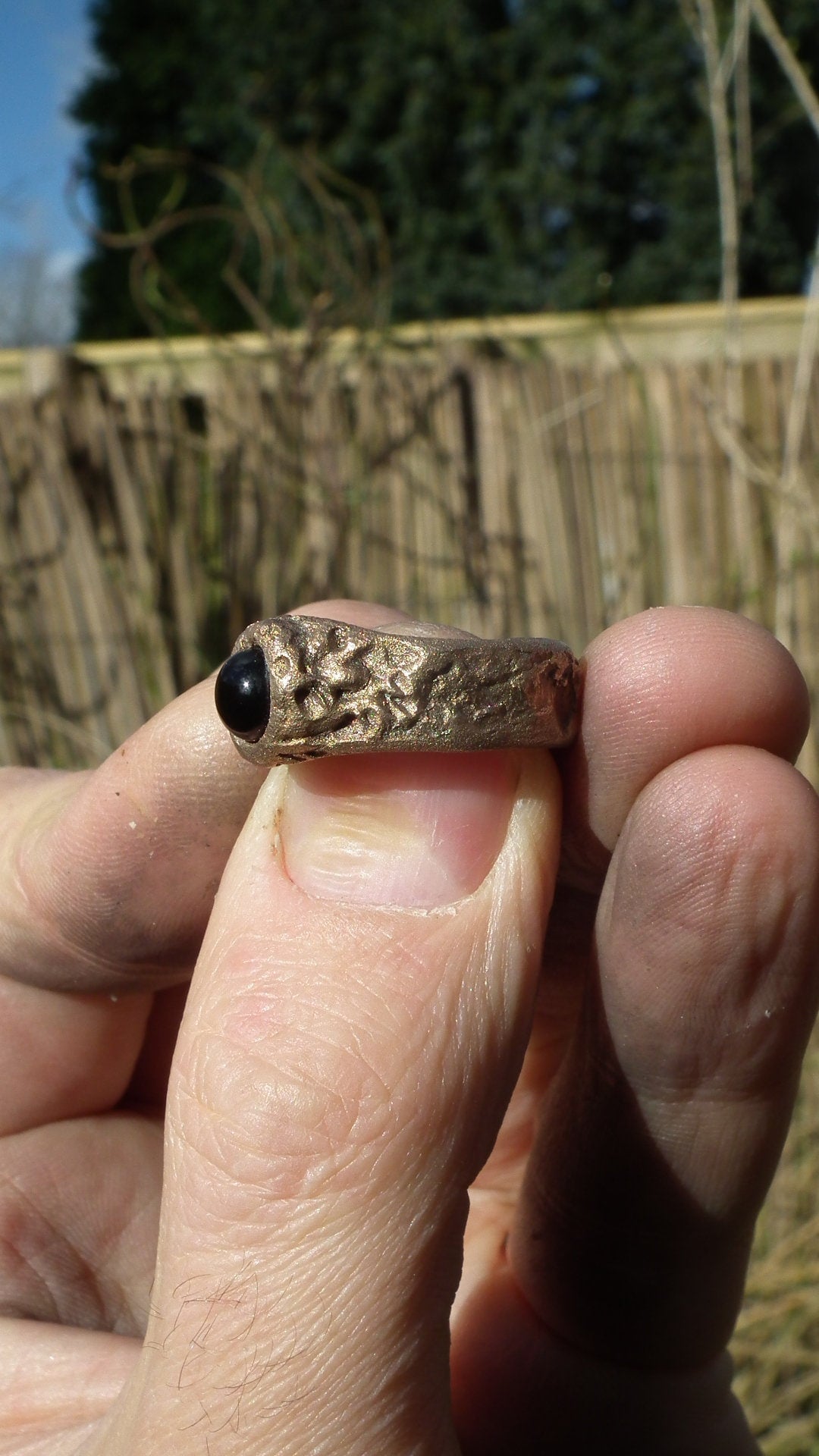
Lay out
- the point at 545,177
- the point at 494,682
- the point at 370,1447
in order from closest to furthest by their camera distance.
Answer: the point at 370,1447, the point at 494,682, the point at 545,177

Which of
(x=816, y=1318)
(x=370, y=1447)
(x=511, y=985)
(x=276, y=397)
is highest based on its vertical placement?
(x=276, y=397)

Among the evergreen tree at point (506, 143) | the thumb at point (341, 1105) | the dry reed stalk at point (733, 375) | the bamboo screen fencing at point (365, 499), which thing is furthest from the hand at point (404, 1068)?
the evergreen tree at point (506, 143)

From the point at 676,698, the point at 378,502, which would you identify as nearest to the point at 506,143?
the point at 378,502

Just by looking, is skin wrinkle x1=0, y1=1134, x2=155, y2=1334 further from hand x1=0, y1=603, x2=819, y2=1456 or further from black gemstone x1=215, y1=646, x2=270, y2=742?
black gemstone x1=215, y1=646, x2=270, y2=742

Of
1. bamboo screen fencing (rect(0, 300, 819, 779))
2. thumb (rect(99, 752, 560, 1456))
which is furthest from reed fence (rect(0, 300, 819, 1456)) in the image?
thumb (rect(99, 752, 560, 1456))

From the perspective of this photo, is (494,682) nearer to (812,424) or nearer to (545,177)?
(812,424)

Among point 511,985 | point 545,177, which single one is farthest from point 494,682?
point 545,177

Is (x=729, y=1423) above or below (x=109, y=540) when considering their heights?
below
